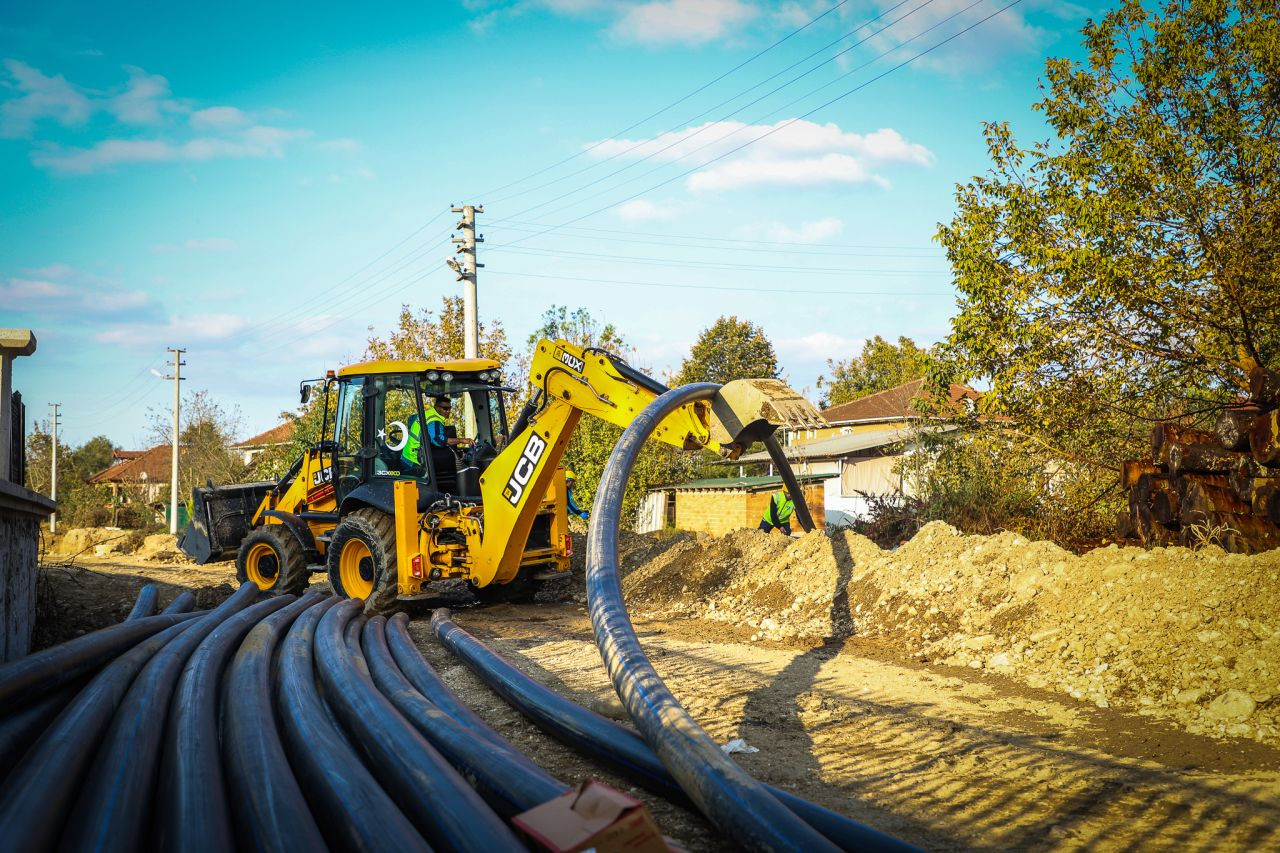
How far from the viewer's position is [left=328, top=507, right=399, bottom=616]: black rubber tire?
8.88 metres

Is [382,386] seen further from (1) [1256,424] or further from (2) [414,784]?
(1) [1256,424]

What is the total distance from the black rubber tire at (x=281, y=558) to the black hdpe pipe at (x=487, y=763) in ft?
22.1

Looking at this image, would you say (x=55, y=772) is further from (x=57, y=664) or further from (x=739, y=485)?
(x=739, y=485)

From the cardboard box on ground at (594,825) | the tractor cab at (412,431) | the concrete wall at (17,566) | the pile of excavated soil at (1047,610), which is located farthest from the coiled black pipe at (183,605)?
the cardboard box on ground at (594,825)

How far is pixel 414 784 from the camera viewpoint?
9.23 feet

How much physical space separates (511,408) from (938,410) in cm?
1405

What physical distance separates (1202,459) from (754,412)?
4232 mm

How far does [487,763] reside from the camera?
3.04 metres

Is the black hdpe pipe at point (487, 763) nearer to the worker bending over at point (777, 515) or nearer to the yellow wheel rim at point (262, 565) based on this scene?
the yellow wheel rim at point (262, 565)

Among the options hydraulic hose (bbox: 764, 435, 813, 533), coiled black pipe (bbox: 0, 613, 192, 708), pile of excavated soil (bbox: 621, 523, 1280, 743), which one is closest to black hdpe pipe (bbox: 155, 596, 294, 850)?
coiled black pipe (bbox: 0, 613, 192, 708)

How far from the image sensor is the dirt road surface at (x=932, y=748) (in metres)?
3.42

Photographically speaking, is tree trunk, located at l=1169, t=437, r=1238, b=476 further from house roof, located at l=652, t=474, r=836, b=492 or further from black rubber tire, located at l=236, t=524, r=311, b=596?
house roof, located at l=652, t=474, r=836, b=492

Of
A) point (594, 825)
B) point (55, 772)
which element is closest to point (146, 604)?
point (55, 772)

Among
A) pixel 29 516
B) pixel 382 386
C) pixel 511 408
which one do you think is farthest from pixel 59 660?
pixel 511 408
